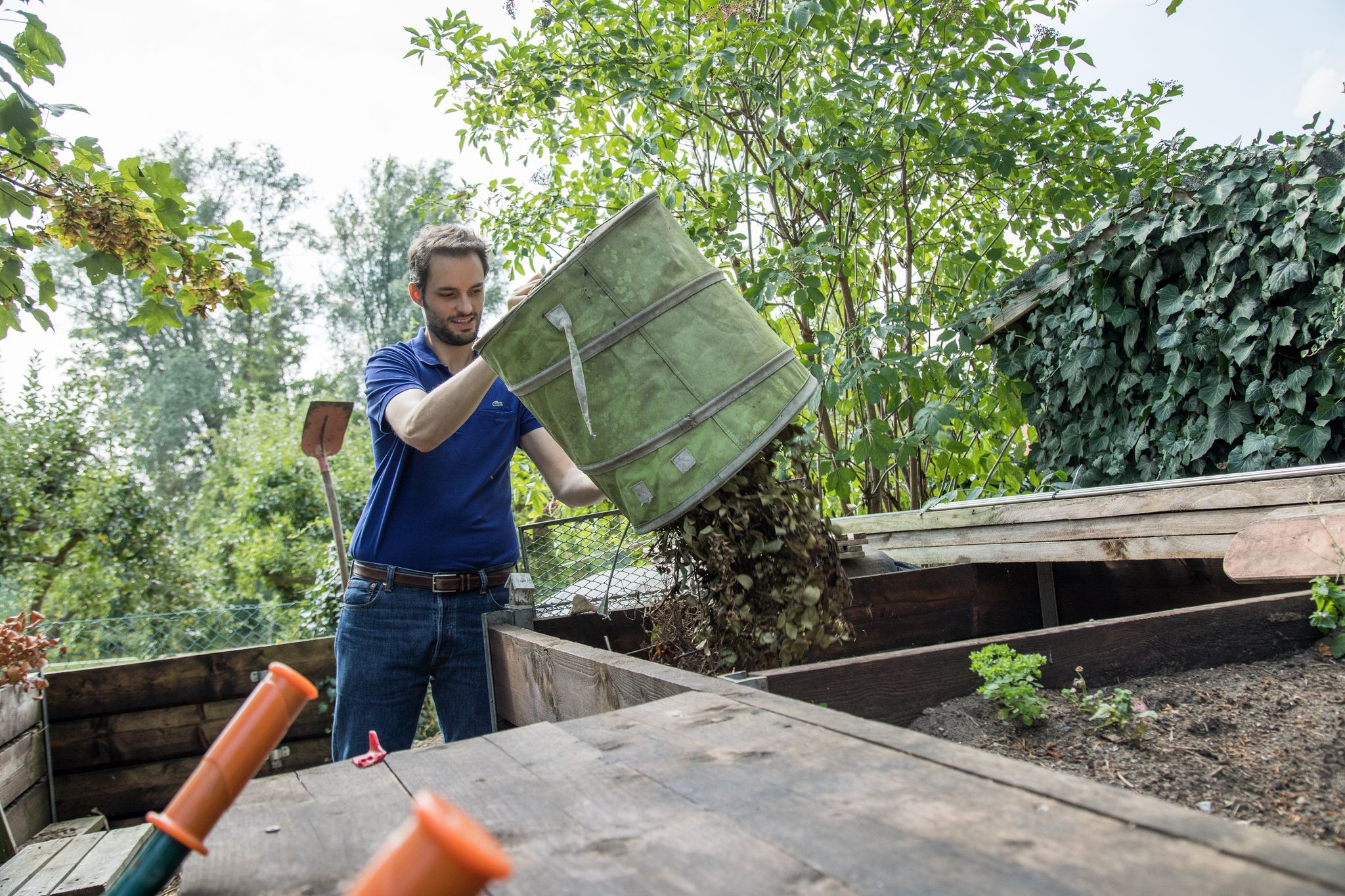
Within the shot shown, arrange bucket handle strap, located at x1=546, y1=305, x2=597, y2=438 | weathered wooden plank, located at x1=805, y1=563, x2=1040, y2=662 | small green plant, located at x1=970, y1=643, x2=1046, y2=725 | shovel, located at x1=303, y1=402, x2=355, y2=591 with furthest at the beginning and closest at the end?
shovel, located at x1=303, y1=402, x2=355, y2=591 < weathered wooden plank, located at x1=805, y1=563, x2=1040, y2=662 < bucket handle strap, located at x1=546, y1=305, x2=597, y2=438 < small green plant, located at x1=970, y1=643, x2=1046, y2=725

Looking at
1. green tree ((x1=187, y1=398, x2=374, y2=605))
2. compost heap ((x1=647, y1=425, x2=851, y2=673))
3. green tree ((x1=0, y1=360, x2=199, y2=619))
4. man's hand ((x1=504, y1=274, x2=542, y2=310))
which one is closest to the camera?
man's hand ((x1=504, y1=274, x2=542, y2=310))

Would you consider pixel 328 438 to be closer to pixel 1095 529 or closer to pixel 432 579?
pixel 432 579

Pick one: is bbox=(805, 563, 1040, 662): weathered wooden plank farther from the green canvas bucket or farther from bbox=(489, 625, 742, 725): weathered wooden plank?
the green canvas bucket

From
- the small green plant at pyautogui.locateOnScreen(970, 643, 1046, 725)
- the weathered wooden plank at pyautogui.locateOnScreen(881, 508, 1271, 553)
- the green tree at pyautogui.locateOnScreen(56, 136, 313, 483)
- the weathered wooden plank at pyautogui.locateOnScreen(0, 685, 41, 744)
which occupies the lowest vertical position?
the weathered wooden plank at pyautogui.locateOnScreen(0, 685, 41, 744)

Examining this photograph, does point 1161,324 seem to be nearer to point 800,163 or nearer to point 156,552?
point 800,163

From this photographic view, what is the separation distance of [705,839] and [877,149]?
3.35 meters

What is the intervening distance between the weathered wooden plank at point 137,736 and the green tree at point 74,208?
1.85 meters

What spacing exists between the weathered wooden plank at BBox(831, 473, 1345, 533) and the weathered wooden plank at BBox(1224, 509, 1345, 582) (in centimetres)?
10

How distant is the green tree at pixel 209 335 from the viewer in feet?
92.1

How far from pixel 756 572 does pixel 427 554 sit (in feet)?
3.19

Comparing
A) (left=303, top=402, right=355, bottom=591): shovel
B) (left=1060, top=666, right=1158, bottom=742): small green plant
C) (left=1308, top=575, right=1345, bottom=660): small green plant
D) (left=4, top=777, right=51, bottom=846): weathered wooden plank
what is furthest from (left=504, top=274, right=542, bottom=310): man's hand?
(left=303, top=402, right=355, bottom=591): shovel

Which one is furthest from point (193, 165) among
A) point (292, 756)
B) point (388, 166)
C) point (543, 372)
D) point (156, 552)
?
point (543, 372)

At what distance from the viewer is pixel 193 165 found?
94.5 ft

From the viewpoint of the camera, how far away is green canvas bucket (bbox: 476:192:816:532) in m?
1.88
